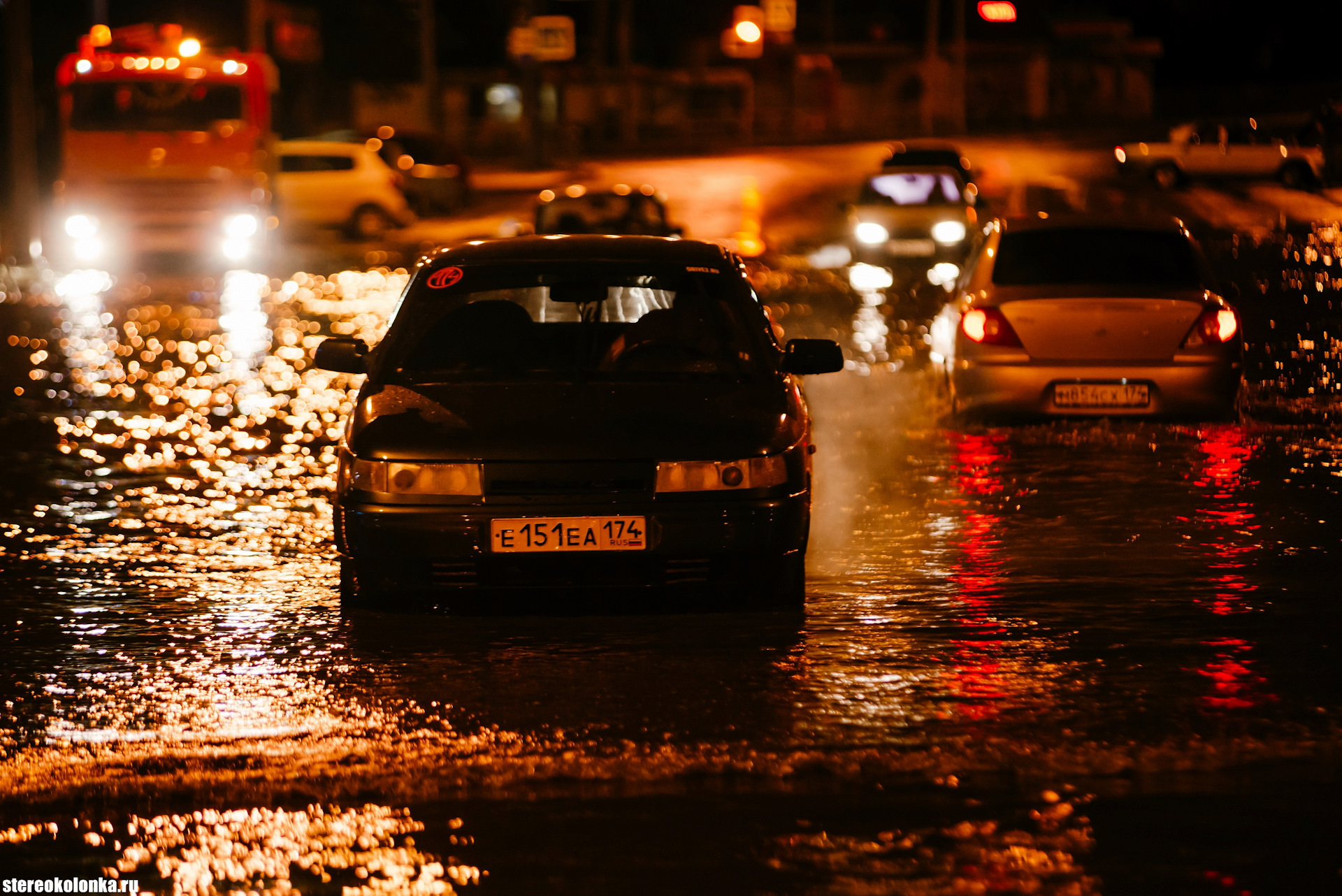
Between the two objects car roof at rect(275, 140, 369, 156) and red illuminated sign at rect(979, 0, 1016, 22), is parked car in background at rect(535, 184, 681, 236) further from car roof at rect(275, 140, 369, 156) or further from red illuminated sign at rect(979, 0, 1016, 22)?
red illuminated sign at rect(979, 0, 1016, 22)

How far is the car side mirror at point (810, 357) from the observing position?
7.70 metres

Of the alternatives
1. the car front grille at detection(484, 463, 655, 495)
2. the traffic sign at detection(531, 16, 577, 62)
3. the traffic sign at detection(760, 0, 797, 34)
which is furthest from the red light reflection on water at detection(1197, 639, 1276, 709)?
the traffic sign at detection(760, 0, 797, 34)

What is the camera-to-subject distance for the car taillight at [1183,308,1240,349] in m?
11.1

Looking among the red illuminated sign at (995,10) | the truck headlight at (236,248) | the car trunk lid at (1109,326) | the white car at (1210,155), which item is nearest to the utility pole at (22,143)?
the truck headlight at (236,248)

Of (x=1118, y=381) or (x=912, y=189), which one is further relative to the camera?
(x=912, y=189)

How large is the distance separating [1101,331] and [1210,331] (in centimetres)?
64

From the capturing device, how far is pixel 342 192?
3284 centimetres

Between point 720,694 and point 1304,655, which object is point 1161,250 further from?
point 720,694

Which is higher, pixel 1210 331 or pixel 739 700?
pixel 1210 331

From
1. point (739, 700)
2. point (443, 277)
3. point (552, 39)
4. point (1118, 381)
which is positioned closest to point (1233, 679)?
point (739, 700)

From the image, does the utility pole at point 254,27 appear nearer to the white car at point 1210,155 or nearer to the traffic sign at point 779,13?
the white car at point 1210,155

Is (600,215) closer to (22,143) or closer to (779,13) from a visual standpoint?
(22,143)

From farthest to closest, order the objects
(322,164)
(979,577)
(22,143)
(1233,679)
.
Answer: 1. (322,164)
2. (22,143)
3. (979,577)
4. (1233,679)

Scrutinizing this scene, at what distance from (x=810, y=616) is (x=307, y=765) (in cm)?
251
